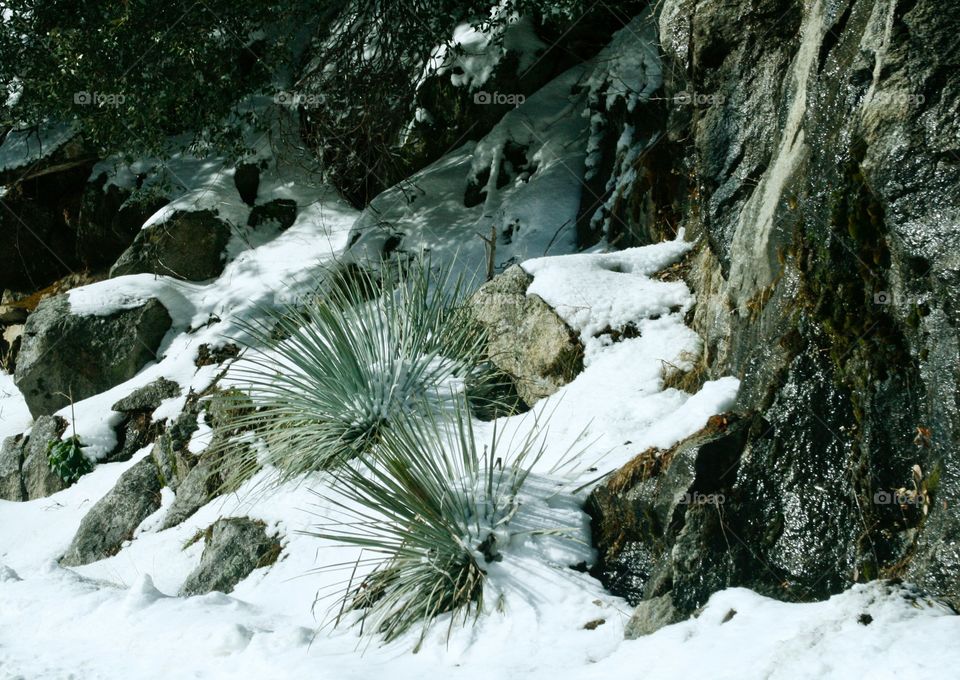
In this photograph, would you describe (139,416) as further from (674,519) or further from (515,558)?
(674,519)

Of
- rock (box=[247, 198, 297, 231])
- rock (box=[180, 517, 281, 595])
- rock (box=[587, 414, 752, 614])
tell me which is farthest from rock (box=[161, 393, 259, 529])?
rock (box=[247, 198, 297, 231])

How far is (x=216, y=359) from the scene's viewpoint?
7.16 meters

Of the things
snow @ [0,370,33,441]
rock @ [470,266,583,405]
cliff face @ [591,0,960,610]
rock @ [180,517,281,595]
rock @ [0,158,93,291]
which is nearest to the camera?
cliff face @ [591,0,960,610]

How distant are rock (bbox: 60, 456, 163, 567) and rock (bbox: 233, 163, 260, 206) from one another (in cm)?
360

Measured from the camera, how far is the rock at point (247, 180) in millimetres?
9109

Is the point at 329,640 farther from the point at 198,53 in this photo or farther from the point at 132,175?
the point at 132,175

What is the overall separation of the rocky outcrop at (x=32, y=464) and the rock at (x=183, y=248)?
176cm

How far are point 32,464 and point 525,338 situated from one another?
4378 millimetres

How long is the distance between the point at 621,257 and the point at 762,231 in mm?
1617

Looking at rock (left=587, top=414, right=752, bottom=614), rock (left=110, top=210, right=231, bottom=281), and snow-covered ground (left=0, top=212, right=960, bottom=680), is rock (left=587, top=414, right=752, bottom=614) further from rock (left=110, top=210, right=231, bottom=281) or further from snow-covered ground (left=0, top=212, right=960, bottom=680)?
rock (left=110, top=210, right=231, bottom=281)

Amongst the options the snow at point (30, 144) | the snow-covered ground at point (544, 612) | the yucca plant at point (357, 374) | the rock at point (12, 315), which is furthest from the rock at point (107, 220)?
the yucca plant at point (357, 374)

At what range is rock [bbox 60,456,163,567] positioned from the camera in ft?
19.1

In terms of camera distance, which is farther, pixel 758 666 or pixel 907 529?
pixel 907 529

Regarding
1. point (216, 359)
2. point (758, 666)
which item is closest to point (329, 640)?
point (758, 666)
